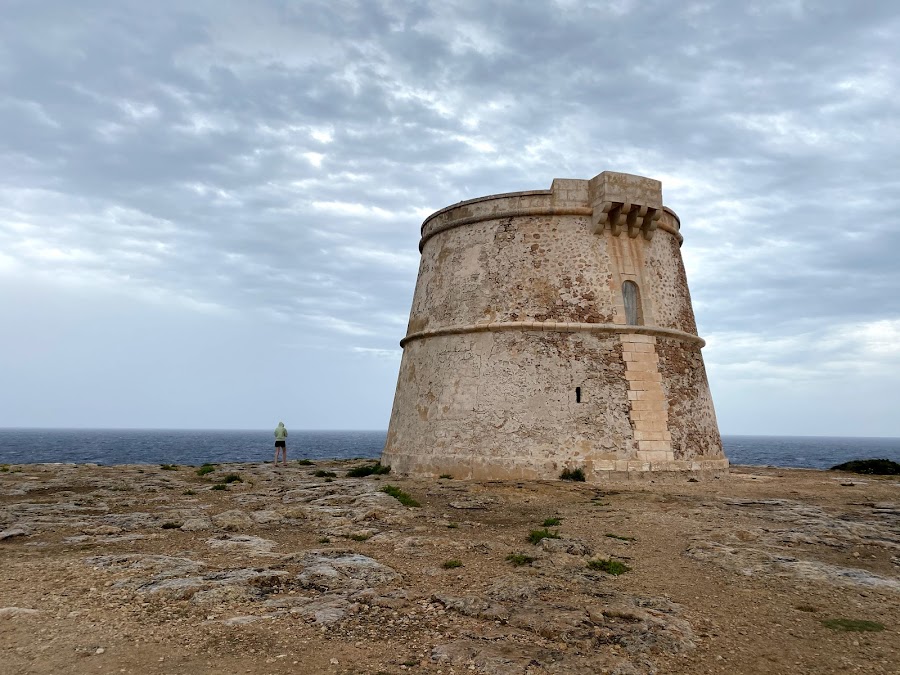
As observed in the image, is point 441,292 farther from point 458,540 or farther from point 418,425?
point 458,540

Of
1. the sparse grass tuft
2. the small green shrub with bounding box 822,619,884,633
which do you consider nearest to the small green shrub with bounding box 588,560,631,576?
the sparse grass tuft

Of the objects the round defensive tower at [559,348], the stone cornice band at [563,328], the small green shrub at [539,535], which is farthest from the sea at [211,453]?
the small green shrub at [539,535]

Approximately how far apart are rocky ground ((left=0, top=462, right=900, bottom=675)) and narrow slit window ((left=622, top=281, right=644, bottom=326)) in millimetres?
5021

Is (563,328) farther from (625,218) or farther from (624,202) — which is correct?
(624,202)

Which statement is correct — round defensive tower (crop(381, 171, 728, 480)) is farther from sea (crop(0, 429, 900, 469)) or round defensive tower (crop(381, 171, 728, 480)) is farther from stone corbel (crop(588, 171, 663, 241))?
sea (crop(0, 429, 900, 469))

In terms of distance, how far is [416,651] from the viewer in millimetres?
4293

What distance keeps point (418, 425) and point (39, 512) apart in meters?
8.03

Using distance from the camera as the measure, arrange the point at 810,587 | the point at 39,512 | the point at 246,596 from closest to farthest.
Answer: the point at 246,596 → the point at 810,587 → the point at 39,512

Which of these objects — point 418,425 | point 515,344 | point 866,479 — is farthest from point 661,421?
point 866,479

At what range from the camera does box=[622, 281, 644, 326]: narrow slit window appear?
14516 millimetres

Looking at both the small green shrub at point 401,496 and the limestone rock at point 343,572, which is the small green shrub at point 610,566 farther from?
the small green shrub at point 401,496

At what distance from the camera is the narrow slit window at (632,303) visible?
47.6ft

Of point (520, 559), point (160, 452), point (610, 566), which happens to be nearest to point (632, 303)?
point (610, 566)

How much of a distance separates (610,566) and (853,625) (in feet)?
7.54
